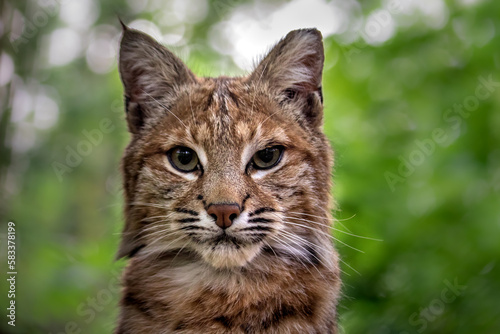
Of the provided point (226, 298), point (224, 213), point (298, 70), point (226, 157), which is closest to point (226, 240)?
point (224, 213)

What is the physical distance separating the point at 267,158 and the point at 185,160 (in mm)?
499

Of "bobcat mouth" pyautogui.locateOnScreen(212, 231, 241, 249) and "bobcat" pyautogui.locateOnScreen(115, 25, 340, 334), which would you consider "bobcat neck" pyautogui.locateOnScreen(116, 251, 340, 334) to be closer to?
"bobcat" pyautogui.locateOnScreen(115, 25, 340, 334)

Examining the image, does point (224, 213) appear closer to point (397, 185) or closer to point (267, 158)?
point (267, 158)

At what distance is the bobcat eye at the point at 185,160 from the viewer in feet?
9.93

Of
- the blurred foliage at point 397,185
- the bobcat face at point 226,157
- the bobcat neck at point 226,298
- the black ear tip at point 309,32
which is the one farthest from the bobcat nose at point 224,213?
the black ear tip at point 309,32

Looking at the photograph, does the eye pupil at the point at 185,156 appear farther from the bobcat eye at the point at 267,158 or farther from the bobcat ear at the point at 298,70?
the bobcat ear at the point at 298,70

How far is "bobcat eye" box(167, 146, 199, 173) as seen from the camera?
303cm

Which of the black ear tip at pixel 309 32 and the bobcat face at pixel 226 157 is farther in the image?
the black ear tip at pixel 309 32

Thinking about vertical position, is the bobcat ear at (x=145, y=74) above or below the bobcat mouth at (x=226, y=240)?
above

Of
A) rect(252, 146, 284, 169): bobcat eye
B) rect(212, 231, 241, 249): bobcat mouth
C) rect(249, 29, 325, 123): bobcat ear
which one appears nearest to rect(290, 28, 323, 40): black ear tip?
rect(249, 29, 325, 123): bobcat ear

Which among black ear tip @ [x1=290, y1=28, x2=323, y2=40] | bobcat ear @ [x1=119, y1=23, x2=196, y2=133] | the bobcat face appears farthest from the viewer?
bobcat ear @ [x1=119, y1=23, x2=196, y2=133]

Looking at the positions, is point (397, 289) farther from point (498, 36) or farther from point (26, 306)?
point (26, 306)

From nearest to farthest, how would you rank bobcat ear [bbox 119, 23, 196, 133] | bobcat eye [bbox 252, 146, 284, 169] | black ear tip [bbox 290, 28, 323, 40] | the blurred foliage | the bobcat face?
the bobcat face → bobcat eye [bbox 252, 146, 284, 169] → black ear tip [bbox 290, 28, 323, 40] → bobcat ear [bbox 119, 23, 196, 133] → the blurred foliage

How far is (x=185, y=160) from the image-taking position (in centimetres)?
304
